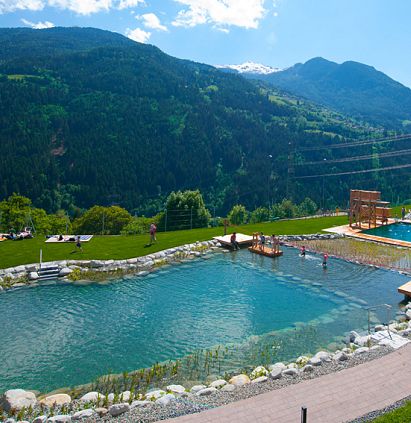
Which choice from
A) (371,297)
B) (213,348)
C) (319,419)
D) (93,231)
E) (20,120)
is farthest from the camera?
(20,120)

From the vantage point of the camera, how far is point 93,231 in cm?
7538

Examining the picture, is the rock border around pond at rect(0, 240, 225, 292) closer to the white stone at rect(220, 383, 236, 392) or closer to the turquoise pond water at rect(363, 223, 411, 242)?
the white stone at rect(220, 383, 236, 392)

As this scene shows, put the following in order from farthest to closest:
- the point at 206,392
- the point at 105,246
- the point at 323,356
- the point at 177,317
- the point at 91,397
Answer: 1. the point at 105,246
2. the point at 177,317
3. the point at 323,356
4. the point at 91,397
5. the point at 206,392

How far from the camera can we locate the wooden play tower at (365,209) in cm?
4119

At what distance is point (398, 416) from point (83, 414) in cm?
809

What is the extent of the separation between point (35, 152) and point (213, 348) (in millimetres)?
149844

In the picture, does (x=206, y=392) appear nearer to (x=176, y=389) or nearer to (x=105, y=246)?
(x=176, y=389)

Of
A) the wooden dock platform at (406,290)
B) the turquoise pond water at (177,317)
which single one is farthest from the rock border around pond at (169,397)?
the wooden dock platform at (406,290)

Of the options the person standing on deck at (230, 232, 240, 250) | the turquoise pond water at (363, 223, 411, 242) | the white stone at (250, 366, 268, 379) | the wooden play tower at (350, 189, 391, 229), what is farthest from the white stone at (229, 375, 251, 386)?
the wooden play tower at (350, 189, 391, 229)

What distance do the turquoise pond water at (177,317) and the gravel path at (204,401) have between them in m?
2.65

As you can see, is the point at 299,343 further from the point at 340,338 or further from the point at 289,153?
the point at 289,153

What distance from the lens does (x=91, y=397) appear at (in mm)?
12008

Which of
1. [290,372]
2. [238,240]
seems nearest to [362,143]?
[238,240]

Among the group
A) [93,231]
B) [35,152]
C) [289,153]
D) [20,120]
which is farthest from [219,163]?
[93,231]
